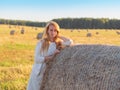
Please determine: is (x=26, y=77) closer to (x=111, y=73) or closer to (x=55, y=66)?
(x=55, y=66)

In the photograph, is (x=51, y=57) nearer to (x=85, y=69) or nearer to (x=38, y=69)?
(x=38, y=69)

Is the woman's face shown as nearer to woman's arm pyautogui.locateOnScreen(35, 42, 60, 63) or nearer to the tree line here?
woman's arm pyautogui.locateOnScreen(35, 42, 60, 63)

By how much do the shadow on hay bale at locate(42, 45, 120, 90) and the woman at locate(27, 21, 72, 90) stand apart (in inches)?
4.8

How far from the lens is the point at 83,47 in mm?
7188

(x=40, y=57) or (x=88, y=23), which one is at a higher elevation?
(x=40, y=57)

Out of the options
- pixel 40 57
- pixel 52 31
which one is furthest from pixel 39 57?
pixel 52 31

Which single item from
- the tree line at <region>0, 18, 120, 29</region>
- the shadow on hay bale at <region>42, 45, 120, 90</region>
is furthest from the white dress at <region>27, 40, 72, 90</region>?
the tree line at <region>0, 18, 120, 29</region>

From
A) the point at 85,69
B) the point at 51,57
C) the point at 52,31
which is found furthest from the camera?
the point at 51,57

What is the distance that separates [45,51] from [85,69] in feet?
4.37

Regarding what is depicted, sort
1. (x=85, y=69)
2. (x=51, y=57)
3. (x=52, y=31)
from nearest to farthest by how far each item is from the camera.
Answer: (x=85, y=69) → (x=52, y=31) → (x=51, y=57)

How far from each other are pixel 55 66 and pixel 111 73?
1.75 m

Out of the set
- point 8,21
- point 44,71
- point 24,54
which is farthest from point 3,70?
point 8,21

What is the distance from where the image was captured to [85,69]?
6531 millimetres

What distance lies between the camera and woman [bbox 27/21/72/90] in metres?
7.56
